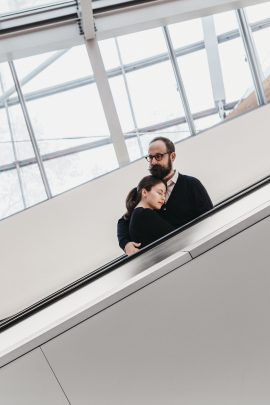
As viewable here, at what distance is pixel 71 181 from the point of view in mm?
12609

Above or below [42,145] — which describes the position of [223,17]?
above

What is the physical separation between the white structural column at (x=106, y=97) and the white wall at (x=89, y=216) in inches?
41.3

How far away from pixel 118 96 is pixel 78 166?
186 centimetres

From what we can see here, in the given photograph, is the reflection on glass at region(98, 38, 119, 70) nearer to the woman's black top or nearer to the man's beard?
the man's beard

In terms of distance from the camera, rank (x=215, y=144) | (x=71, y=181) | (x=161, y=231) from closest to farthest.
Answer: (x=161, y=231) → (x=215, y=144) → (x=71, y=181)

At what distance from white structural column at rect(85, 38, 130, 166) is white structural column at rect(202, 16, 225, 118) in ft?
9.47

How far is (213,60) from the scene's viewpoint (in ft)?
44.0

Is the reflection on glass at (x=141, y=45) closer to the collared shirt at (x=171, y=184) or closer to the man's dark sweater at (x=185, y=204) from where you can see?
the collared shirt at (x=171, y=184)

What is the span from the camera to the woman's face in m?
4.39

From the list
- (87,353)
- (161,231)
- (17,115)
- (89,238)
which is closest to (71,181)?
(17,115)

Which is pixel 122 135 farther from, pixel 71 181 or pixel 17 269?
pixel 17 269

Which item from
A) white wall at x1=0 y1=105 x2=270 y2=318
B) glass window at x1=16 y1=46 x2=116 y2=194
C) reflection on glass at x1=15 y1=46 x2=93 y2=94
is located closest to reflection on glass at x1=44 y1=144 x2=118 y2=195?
glass window at x1=16 y1=46 x2=116 y2=194

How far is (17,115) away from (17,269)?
4293 millimetres

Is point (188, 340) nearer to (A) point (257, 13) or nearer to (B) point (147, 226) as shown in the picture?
(B) point (147, 226)
